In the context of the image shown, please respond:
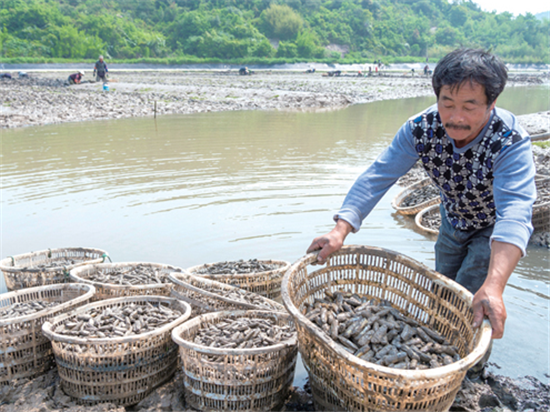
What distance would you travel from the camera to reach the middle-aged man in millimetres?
2410

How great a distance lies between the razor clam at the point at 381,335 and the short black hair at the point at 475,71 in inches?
59.0

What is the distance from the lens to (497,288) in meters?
2.35

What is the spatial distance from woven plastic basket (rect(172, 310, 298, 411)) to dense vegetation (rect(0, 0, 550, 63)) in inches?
2281

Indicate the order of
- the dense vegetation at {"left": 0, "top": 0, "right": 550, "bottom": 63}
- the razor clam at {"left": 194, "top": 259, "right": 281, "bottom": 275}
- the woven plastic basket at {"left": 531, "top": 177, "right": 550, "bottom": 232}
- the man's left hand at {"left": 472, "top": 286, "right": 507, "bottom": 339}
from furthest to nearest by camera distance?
1. the dense vegetation at {"left": 0, "top": 0, "right": 550, "bottom": 63}
2. the woven plastic basket at {"left": 531, "top": 177, "right": 550, "bottom": 232}
3. the razor clam at {"left": 194, "top": 259, "right": 281, "bottom": 275}
4. the man's left hand at {"left": 472, "top": 286, "right": 507, "bottom": 339}

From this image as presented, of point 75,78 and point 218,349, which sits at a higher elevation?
point 75,78

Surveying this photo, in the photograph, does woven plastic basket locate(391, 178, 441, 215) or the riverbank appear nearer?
woven plastic basket locate(391, 178, 441, 215)

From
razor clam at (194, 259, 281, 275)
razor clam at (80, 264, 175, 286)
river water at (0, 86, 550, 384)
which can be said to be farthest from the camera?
river water at (0, 86, 550, 384)

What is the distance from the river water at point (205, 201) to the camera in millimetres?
5867

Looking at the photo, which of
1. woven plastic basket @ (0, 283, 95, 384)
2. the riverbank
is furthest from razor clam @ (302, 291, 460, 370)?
the riverbank

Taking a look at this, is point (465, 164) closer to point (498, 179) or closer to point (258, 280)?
point (498, 179)

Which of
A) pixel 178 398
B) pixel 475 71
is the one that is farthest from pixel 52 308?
pixel 475 71

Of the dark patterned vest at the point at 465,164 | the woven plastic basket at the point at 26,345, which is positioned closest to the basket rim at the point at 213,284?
the woven plastic basket at the point at 26,345

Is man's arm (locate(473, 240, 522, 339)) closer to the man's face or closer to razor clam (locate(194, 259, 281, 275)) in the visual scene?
the man's face

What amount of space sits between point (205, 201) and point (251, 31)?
273ft
